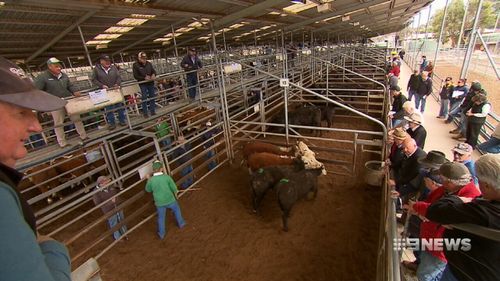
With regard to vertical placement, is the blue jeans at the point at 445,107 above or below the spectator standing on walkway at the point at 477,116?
below

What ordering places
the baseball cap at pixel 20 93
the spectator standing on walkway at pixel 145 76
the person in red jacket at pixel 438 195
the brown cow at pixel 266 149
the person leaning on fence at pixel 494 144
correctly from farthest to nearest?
the spectator standing on walkway at pixel 145 76
the brown cow at pixel 266 149
the person leaning on fence at pixel 494 144
the person in red jacket at pixel 438 195
the baseball cap at pixel 20 93

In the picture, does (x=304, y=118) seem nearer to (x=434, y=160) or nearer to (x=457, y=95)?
(x=457, y=95)

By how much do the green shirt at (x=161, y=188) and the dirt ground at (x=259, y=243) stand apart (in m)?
0.75

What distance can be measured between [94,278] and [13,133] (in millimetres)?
735

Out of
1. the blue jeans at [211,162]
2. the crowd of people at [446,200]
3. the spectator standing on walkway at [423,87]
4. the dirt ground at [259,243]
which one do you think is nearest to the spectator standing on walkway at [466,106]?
the spectator standing on walkway at [423,87]

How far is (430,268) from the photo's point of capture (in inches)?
109

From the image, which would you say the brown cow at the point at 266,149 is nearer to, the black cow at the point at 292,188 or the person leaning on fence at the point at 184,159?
the black cow at the point at 292,188

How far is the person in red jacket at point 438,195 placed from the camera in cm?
232

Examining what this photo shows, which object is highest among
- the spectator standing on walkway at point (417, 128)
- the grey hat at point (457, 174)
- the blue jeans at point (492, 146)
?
the grey hat at point (457, 174)

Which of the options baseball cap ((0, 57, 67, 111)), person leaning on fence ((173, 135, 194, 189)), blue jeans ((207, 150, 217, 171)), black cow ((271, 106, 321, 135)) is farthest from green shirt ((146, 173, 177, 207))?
black cow ((271, 106, 321, 135))

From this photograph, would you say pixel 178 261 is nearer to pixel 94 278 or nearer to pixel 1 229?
pixel 94 278

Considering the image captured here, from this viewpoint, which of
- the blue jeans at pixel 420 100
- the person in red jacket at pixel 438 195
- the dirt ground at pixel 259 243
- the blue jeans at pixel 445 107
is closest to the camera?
the person in red jacket at pixel 438 195

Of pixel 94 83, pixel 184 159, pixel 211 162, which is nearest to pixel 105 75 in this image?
pixel 94 83

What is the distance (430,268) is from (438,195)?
81cm
